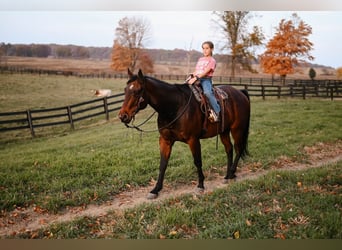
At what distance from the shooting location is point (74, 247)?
339 cm

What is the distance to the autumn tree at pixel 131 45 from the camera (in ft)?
14.5

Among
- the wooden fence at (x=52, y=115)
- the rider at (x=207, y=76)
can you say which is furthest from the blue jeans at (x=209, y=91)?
the wooden fence at (x=52, y=115)

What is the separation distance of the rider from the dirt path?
3.54 ft

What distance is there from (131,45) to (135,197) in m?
2.54

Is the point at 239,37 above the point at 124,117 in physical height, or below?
above

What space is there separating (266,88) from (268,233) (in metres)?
3.53

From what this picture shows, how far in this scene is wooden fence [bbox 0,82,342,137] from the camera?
510 centimetres

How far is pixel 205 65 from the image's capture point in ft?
12.6

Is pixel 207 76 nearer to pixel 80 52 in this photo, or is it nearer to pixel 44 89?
pixel 80 52

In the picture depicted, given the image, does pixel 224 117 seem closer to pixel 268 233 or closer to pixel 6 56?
pixel 268 233

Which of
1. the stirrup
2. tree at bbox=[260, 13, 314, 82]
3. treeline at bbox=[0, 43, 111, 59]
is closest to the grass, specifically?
the stirrup

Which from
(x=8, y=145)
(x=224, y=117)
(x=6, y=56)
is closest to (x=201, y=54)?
(x=224, y=117)

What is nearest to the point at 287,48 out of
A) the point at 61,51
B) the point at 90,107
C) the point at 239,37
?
the point at 239,37

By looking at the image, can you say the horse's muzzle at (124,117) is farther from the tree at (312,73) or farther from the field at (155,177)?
the tree at (312,73)
